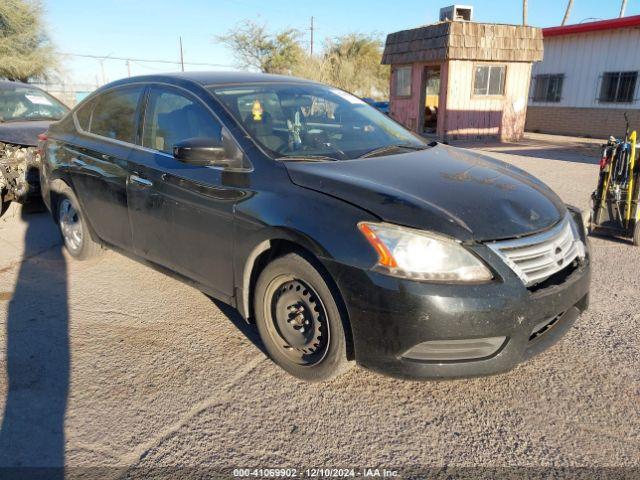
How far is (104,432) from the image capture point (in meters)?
2.39

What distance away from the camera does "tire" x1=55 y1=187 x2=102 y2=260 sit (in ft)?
14.6

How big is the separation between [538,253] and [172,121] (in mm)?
2530

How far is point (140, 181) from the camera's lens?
11.5 feet

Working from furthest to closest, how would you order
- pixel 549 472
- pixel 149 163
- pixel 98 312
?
pixel 98 312, pixel 149 163, pixel 549 472

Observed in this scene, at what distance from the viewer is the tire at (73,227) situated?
4.45m

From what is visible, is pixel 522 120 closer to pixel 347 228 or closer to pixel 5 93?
pixel 5 93

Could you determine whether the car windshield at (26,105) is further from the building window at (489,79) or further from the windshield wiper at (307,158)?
the building window at (489,79)

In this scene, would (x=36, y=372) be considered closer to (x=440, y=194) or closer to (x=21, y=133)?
(x=440, y=194)

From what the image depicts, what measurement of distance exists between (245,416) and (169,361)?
29.8 inches

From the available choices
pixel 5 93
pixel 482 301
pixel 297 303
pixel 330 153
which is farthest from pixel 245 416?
pixel 5 93

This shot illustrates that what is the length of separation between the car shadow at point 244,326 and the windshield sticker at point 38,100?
5466 millimetres

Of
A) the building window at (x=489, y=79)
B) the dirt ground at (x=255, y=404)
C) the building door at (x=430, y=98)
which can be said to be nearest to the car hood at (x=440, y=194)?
the dirt ground at (x=255, y=404)

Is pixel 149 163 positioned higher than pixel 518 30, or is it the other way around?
pixel 518 30

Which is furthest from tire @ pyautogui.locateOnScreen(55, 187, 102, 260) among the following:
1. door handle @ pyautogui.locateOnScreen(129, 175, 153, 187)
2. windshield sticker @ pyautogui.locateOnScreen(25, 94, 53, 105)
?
windshield sticker @ pyautogui.locateOnScreen(25, 94, 53, 105)
